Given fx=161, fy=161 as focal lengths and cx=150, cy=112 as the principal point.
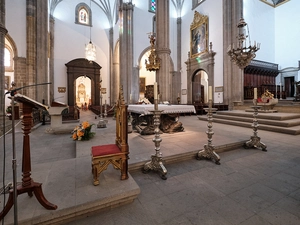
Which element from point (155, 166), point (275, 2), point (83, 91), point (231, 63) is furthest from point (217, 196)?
point (83, 91)

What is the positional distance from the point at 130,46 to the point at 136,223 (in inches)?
574

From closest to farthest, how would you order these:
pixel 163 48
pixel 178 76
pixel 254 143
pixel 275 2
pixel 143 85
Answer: pixel 254 143
pixel 163 48
pixel 275 2
pixel 178 76
pixel 143 85

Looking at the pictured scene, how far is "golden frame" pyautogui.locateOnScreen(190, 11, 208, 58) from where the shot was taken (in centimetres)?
1345

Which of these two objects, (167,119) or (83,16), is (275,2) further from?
(83,16)

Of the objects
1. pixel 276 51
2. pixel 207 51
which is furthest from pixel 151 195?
pixel 276 51

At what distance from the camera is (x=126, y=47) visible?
14.3 meters

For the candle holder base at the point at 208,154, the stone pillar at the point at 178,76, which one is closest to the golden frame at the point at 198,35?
the stone pillar at the point at 178,76

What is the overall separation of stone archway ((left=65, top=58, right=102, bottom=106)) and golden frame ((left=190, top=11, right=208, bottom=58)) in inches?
402

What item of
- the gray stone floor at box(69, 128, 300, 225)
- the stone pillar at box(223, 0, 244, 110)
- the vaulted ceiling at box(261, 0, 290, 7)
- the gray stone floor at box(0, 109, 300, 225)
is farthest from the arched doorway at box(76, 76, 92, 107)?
the gray stone floor at box(69, 128, 300, 225)

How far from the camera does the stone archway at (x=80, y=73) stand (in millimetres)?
16516

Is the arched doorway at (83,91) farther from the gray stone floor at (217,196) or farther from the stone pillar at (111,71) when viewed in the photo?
the gray stone floor at (217,196)

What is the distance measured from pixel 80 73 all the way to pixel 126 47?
240 inches

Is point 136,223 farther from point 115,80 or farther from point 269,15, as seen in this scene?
point 269,15

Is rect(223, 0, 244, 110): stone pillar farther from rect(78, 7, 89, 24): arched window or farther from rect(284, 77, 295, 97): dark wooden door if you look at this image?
rect(78, 7, 89, 24): arched window
